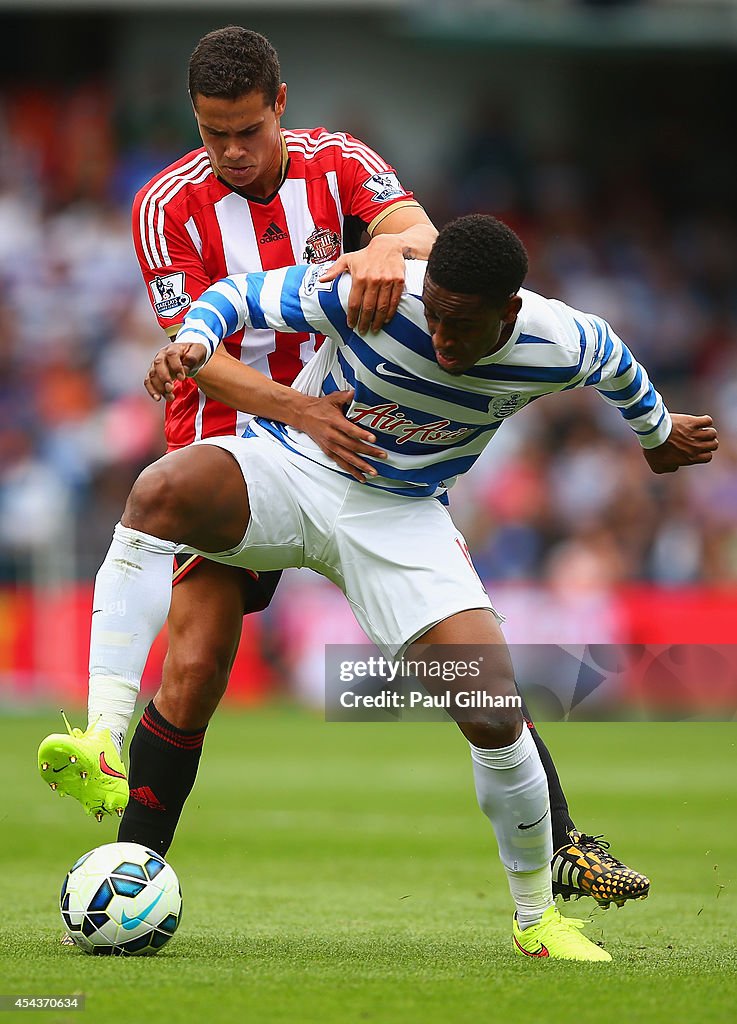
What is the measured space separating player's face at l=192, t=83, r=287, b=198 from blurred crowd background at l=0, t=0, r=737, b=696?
29.9 ft

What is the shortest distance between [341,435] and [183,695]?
3.39 feet

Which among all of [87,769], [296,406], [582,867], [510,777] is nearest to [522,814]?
[510,777]

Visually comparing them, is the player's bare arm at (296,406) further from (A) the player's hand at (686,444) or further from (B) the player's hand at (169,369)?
(A) the player's hand at (686,444)

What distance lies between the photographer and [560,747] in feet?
41.1

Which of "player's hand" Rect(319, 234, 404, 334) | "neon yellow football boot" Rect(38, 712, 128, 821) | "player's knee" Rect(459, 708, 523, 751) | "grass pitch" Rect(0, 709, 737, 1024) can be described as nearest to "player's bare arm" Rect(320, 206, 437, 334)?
"player's hand" Rect(319, 234, 404, 334)

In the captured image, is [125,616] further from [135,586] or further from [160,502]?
[160,502]

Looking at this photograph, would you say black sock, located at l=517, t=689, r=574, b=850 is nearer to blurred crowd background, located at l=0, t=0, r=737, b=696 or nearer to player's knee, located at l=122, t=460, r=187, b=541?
player's knee, located at l=122, t=460, r=187, b=541

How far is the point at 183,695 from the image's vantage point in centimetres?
524

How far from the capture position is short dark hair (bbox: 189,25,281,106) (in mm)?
4957

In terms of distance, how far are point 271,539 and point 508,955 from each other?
1439 millimetres

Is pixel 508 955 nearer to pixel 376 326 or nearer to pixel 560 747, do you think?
pixel 376 326

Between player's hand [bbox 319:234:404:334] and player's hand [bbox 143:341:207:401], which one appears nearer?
player's hand [bbox 143:341:207:401]

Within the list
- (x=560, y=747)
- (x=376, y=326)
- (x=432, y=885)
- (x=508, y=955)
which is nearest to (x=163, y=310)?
(x=376, y=326)

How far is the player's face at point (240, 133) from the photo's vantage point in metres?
4.99
